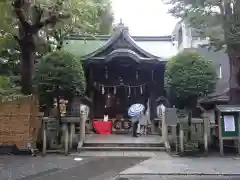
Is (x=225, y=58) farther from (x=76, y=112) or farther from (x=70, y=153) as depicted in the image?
(x=70, y=153)

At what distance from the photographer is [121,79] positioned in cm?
2161

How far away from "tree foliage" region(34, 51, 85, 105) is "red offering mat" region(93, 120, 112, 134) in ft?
21.2

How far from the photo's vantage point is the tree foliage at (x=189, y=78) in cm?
1396

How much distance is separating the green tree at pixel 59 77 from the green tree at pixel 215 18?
544 centimetres

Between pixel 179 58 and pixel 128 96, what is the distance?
8.10 m

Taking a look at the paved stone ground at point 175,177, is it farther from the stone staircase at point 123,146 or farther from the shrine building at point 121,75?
the shrine building at point 121,75

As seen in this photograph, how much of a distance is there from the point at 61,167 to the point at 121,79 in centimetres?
1143

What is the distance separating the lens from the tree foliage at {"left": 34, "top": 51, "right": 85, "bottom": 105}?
13.7 metres

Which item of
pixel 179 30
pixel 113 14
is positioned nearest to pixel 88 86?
pixel 179 30

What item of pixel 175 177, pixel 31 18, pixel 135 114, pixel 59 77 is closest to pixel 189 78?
pixel 135 114

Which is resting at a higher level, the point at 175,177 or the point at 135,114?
the point at 135,114

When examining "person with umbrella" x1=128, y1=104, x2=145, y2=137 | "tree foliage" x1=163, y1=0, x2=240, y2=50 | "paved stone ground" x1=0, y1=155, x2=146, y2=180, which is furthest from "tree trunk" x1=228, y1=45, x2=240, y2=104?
"paved stone ground" x1=0, y1=155, x2=146, y2=180

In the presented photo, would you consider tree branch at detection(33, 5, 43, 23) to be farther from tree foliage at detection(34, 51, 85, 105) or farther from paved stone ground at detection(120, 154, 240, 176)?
paved stone ground at detection(120, 154, 240, 176)

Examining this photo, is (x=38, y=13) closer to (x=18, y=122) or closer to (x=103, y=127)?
(x=18, y=122)
